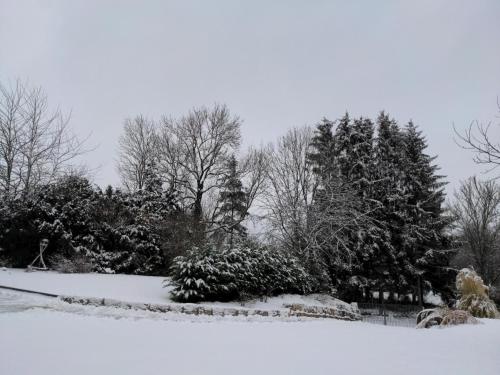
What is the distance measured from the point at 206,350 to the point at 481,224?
87.8ft

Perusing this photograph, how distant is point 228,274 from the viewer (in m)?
11.0

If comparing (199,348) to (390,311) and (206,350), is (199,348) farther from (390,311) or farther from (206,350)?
(390,311)

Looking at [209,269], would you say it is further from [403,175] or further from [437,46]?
[403,175]

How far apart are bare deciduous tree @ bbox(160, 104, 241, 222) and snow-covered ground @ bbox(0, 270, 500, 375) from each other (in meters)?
17.0

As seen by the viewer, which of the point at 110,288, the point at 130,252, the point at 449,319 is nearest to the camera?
the point at 449,319

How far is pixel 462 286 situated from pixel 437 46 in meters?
7.67

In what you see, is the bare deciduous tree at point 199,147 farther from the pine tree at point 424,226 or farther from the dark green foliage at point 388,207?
the pine tree at point 424,226

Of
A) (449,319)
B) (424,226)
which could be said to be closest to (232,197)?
(424,226)

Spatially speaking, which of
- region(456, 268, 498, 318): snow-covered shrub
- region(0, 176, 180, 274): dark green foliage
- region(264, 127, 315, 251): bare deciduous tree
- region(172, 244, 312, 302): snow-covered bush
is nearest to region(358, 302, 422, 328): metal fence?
region(264, 127, 315, 251): bare deciduous tree

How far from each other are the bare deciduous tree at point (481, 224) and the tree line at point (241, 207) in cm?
85

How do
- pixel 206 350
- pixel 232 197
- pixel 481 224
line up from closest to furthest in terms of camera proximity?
pixel 206 350
pixel 481 224
pixel 232 197

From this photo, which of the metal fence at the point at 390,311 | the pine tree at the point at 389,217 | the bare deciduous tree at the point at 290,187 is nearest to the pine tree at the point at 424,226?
the pine tree at the point at 389,217

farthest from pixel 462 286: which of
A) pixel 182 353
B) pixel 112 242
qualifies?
pixel 112 242

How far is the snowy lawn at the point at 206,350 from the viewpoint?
400 centimetres
